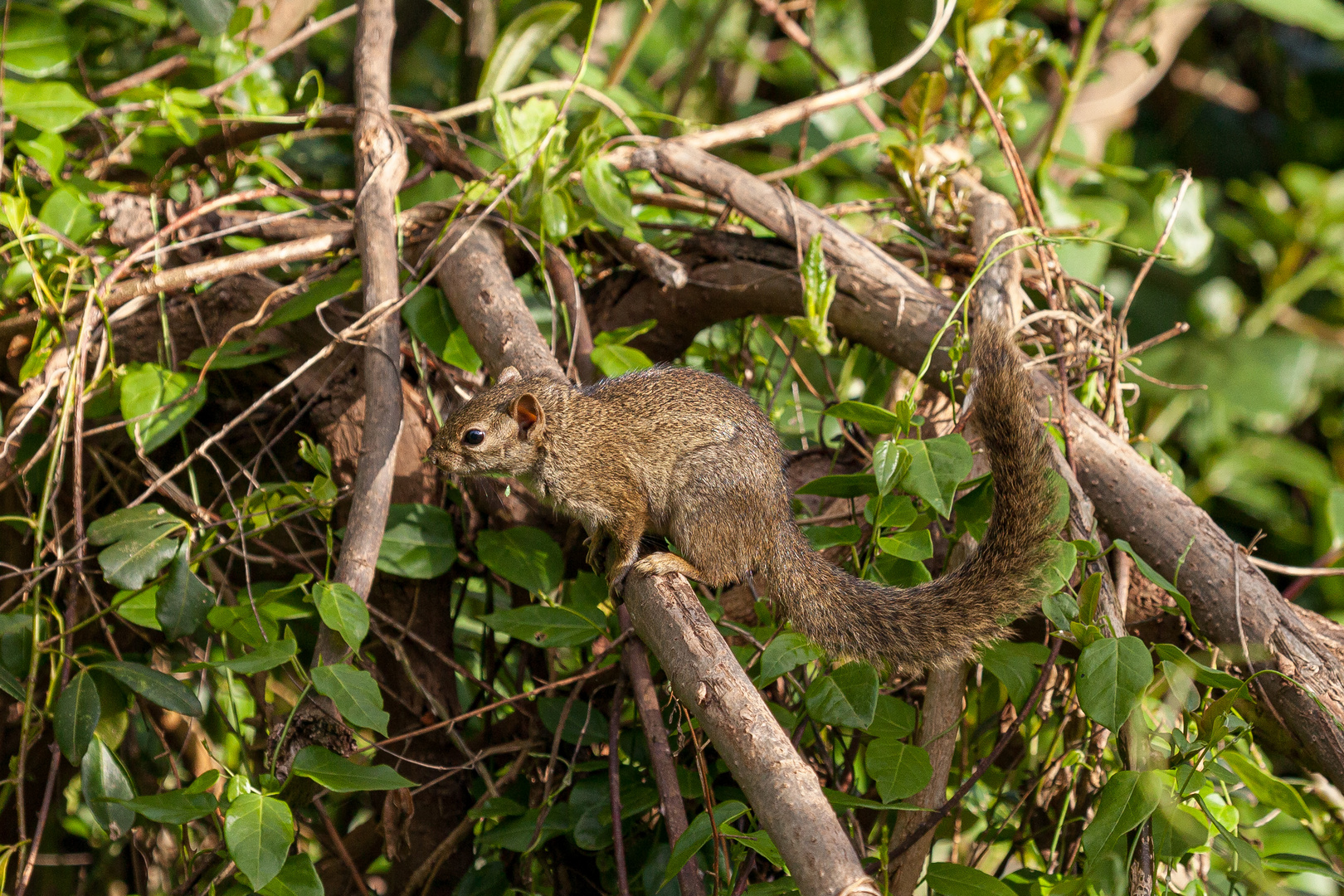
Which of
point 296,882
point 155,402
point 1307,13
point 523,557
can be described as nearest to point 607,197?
point 523,557

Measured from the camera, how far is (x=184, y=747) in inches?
80.6

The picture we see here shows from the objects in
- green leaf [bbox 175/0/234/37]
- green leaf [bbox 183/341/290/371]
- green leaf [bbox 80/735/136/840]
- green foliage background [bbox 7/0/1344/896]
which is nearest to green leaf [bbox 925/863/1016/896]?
green foliage background [bbox 7/0/1344/896]

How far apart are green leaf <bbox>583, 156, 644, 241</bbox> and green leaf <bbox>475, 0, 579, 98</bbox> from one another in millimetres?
719

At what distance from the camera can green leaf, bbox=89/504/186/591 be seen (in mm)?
1485

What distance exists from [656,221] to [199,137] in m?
1.00

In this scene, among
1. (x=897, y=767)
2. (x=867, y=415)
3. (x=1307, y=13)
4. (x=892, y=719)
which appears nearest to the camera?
(x=897, y=767)

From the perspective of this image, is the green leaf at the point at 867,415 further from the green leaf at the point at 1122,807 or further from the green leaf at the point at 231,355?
the green leaf at the point at 231,355

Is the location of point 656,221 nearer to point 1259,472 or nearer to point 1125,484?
point 1125,484

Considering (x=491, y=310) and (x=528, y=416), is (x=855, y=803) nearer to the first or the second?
(x=528, y=416)

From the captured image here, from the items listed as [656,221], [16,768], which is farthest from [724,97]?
[16,768]

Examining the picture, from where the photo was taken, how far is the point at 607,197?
1818 mm

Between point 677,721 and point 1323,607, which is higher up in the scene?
point 677,721

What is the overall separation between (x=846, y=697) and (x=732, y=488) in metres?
0.42

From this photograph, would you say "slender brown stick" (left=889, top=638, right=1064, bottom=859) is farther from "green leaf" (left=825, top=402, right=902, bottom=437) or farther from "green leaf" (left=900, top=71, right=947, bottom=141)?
"green leaf" (left=900, top=71, right=947, bottom=141)
